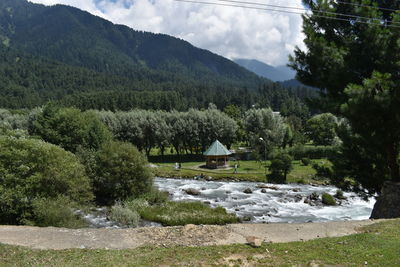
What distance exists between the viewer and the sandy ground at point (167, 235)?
991cm

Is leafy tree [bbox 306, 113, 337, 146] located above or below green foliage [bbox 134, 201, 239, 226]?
above

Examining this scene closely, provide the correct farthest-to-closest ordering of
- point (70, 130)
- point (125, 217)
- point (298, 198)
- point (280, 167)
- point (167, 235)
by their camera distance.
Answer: point (280, 167), point (70, 130), point (298, 198), point (125, 217), point (167, 235)

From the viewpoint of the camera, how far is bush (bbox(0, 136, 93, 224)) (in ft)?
63.7

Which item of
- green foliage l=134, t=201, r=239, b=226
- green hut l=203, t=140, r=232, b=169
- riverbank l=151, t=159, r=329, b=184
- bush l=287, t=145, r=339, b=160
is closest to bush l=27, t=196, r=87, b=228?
green foliage l=134, t=201, r=239, b=226

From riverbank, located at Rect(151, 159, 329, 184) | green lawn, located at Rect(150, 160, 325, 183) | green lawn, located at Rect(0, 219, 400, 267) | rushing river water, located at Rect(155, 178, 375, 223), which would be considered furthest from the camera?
green lawn, located at Rect(150, 160, 325, 183)

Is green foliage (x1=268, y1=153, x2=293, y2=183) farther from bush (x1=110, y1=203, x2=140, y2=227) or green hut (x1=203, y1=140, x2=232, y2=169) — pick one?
bush (x1=110, y1=203, x2=140, y2=227)

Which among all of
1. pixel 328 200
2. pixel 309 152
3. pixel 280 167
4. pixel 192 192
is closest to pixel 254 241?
pixel 328 200

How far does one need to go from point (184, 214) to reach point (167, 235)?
1444 centimetres

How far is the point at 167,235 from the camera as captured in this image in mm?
10406

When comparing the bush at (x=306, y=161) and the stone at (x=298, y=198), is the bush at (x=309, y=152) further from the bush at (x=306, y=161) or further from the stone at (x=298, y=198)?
Answer: the stone at (x=298, y=198)

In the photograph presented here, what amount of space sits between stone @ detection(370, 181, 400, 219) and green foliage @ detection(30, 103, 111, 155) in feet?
98.4

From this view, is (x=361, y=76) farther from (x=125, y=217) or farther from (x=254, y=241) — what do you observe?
(x=125, y=217)

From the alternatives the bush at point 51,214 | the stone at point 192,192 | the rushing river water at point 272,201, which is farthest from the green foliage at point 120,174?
the bush at point 51,214

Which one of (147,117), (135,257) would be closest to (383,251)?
(135,257)
